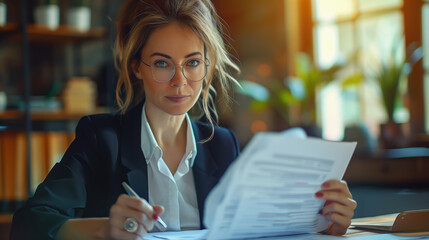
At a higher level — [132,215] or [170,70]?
[170,70]

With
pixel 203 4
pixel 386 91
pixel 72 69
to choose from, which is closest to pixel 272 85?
pixel 386 91

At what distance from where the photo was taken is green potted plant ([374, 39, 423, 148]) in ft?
11.9

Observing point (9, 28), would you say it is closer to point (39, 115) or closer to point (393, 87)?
point (39, 115)

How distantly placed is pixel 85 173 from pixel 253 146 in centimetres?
52

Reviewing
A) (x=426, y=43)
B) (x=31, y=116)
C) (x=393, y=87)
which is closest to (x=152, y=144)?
(x=31, y=116)

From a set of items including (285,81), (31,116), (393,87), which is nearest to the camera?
(31,116)

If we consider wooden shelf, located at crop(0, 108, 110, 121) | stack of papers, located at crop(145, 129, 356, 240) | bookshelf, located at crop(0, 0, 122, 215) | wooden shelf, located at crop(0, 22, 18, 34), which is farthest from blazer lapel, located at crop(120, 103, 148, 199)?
wooden shelf, located at crop(0, 22, 18, 34)

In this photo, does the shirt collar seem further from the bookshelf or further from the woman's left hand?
the bookshelf

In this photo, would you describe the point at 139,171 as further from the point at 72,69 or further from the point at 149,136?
the point at 72,69

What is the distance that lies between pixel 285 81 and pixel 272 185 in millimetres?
4111

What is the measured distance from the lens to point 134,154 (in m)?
1.09

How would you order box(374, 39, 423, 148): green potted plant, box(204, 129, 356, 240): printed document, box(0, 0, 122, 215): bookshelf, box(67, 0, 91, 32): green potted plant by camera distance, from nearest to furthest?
box(204, 129, 356, 240): printed document → box(0, 0, 122, 215): bookshelf → box(67, 0, 91, 32): green potted plant → box(374, 39, 423, 148): green potted plant

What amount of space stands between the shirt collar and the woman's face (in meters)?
0.08

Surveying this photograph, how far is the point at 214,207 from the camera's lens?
2.30 ft
